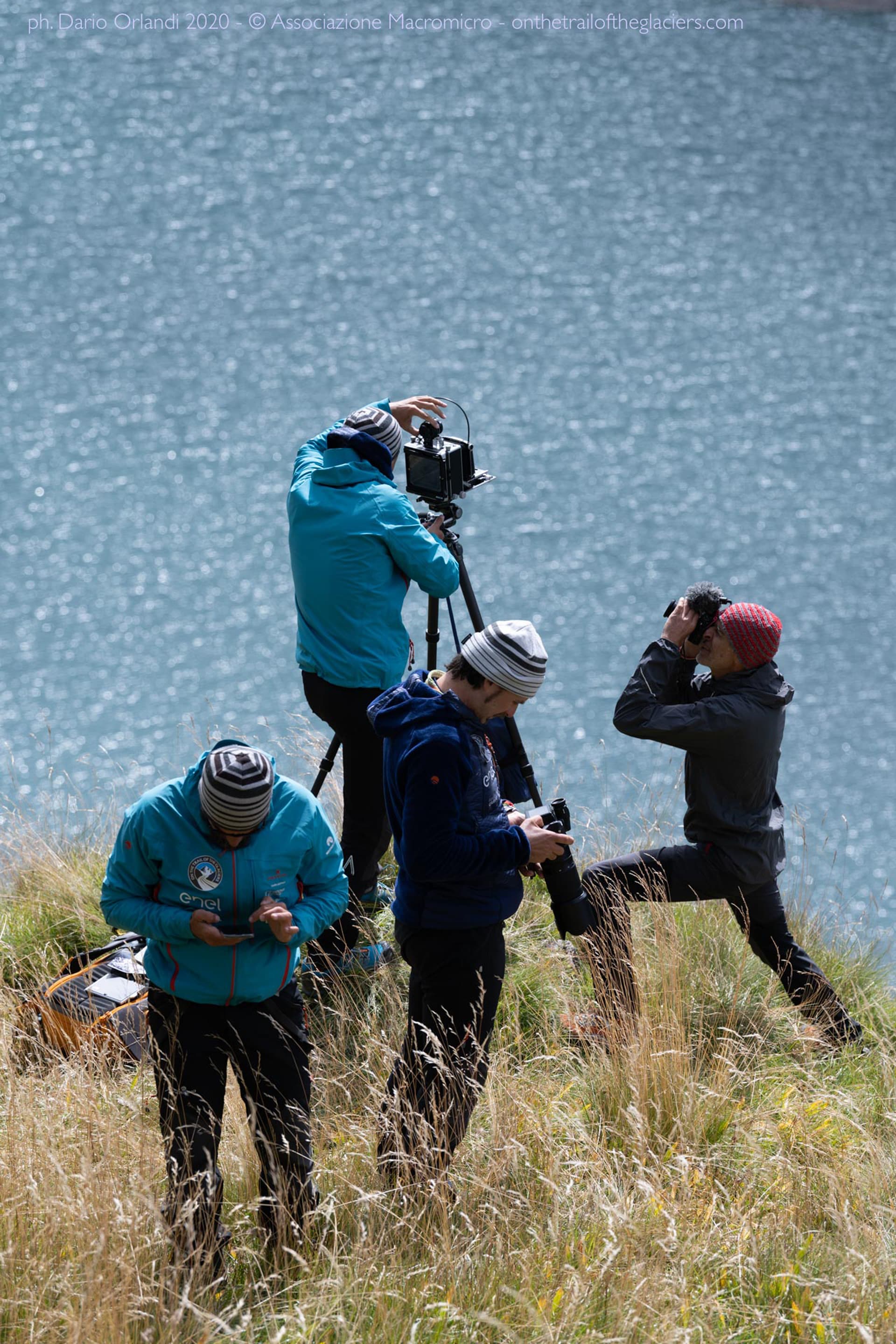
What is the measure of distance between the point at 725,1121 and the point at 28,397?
10149 mm

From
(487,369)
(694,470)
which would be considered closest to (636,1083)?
(694,470)

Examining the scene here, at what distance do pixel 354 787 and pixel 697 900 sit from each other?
0.95 metres

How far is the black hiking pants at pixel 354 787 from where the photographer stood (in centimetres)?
356

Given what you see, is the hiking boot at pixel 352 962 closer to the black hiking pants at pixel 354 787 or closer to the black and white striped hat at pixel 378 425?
the black hiking pants at pixel 354 787

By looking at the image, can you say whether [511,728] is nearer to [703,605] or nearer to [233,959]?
[703,605]

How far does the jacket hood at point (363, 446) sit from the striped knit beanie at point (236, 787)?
144 cm

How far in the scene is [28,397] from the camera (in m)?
11.6

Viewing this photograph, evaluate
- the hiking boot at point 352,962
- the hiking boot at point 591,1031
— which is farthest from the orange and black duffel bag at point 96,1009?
the hiking boot at point 591,1031

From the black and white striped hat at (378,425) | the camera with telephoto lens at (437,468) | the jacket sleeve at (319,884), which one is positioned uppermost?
the black and white striped hat at (378,425)

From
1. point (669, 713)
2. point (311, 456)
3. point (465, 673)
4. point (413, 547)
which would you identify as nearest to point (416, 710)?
point (465, 673)

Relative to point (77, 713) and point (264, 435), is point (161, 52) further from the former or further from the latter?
point (77, 713)

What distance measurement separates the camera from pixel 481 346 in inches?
475

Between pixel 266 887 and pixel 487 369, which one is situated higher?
pixel 487 369

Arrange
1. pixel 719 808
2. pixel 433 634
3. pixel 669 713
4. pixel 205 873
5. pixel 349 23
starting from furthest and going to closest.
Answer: pixel 349 23 < pixel 433 634 < pixel 719 808 < pixel 669 713 < pixel 205 873
